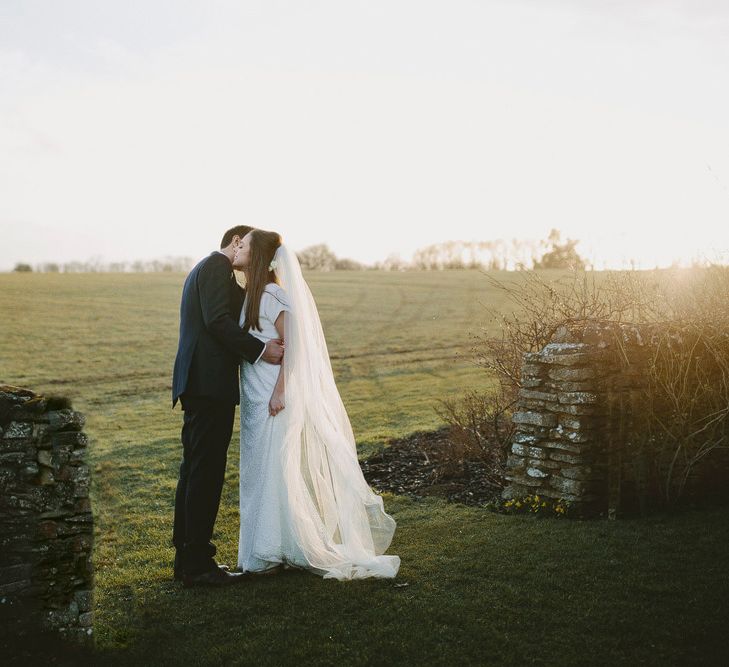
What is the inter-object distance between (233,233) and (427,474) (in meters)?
4.69

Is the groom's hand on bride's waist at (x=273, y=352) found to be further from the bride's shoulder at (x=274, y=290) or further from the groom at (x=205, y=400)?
the bride's shoulder at (x=274, y=290)

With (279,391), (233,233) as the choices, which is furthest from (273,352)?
(233,233)

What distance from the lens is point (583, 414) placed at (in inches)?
277

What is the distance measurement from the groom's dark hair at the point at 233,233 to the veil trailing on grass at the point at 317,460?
15.4 inches

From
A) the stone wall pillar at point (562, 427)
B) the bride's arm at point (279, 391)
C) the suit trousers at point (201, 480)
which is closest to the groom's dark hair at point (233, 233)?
the bride's arm at point (279, 391)

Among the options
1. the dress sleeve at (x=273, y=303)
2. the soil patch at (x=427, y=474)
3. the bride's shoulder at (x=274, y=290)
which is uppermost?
the bride's shoulder at (x=274, y=290)

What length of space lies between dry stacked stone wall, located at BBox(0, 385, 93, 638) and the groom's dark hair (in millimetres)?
2458

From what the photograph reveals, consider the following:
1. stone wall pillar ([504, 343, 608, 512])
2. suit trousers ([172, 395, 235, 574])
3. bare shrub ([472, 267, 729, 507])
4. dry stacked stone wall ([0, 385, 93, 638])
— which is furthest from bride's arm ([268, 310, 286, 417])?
bare shrub ([472, 267, 729, 507])

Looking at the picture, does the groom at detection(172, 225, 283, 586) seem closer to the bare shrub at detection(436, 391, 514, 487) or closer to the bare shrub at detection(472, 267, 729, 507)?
the bare shrub at detection(472, 267, 729, 507)

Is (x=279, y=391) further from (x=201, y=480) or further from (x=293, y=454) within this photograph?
(x=201, y=480)

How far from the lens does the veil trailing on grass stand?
19.5ft

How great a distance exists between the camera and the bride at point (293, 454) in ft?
19.2

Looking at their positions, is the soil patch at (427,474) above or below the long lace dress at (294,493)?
below

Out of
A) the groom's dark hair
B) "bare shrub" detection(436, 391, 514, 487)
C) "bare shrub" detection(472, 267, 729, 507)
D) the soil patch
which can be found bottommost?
the soil patch
